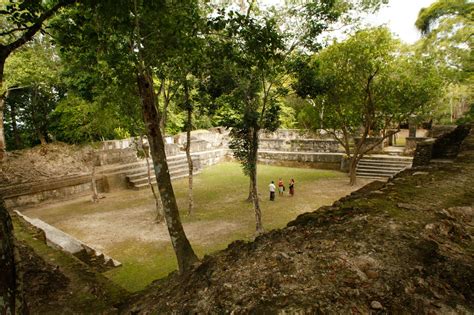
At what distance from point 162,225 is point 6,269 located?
26.4ft

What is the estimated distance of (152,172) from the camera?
55.8 feet

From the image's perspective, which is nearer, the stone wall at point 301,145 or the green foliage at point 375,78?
the green foliage at point 375,78

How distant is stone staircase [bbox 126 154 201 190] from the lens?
15258 mm

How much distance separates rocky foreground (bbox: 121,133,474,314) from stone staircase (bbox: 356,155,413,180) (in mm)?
12819

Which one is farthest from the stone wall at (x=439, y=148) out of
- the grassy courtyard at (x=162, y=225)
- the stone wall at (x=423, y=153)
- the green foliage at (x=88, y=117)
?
the green foliage at (x=88, y=117)

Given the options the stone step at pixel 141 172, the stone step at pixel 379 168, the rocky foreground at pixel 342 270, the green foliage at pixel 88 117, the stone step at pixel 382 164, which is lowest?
the stone step at pixel 379 168

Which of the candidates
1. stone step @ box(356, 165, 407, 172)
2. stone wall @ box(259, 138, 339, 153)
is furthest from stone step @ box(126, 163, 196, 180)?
stone step @ box(356, 165, 407, 172)

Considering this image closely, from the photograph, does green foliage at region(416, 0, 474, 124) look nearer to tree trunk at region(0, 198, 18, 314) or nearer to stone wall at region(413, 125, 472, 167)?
stone wall at region(413, 125, 472, 167)

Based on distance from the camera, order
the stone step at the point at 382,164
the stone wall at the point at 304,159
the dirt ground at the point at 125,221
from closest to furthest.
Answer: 1. the dirt ground at the point at 125,221
2. the stone step at the point at 382,164
3. the stone wall at the point at 304,159

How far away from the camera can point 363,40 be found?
36.8 feet

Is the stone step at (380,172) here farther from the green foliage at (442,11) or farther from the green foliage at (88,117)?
the green foliage at (88,117)

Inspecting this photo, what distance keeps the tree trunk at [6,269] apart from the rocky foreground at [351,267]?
1.16 m

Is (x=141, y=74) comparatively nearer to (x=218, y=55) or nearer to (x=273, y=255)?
(x=218, y=55)

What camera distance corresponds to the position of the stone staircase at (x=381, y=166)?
611 inches
